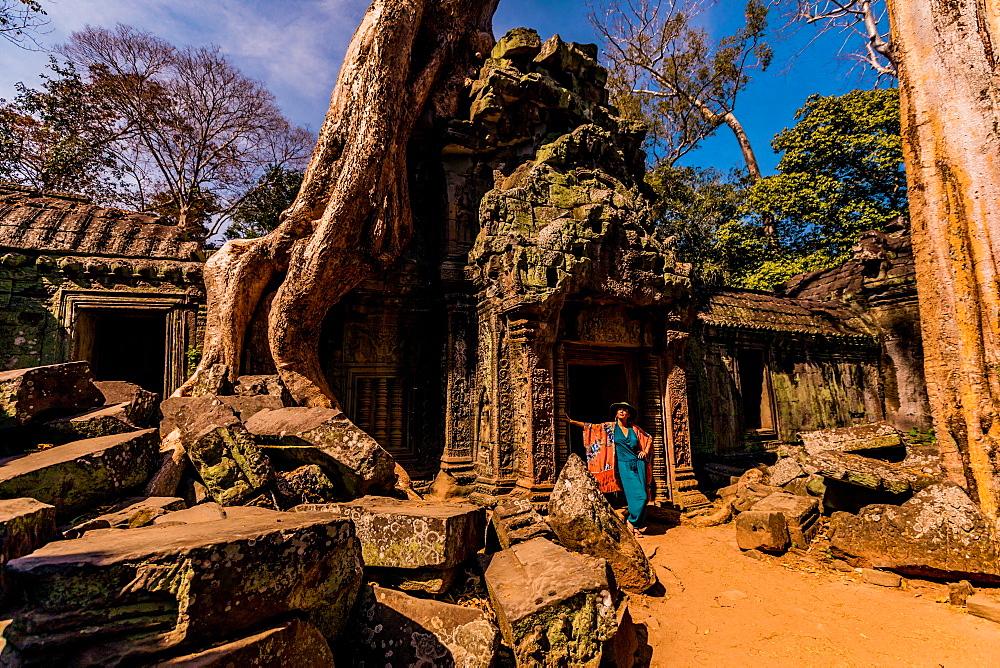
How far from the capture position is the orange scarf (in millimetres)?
6691

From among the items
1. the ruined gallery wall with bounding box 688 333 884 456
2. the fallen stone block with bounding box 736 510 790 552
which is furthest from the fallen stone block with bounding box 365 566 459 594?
the ruined gallery wall with bounding box 688 333 884 456

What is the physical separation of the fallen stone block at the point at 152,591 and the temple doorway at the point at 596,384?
5265mm

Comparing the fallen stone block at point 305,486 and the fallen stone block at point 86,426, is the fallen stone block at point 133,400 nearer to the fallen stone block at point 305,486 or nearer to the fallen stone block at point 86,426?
the fallen stone block at point 86,426

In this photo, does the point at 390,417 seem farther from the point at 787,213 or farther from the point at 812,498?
the point at 787,213

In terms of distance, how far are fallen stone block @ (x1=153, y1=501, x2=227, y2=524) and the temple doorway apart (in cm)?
479

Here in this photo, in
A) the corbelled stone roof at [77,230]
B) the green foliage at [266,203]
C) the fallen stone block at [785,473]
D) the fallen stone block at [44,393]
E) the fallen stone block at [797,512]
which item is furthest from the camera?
the green foliage at [266,203]

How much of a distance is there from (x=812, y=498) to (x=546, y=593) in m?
5.46

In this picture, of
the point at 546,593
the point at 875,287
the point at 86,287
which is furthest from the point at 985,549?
the point at 86,287

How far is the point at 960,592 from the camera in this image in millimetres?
4133

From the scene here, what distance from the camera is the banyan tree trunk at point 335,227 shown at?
6.49 metres

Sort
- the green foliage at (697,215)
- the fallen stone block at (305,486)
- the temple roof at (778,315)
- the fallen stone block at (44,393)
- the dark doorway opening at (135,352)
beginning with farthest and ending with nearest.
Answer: the green foliage at (697,215), the temple roof at (778,315), the dark doorway opening at (135,352), the fallen stone block at (305,486), the fallen stone block at (44,393)

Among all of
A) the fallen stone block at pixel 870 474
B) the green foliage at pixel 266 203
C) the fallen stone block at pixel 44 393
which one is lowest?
the fallen stone block at pixel 870 474

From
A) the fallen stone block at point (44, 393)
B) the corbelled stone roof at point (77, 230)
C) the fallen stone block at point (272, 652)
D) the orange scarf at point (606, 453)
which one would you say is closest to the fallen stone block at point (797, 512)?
the orange scarf at point (606, 453)

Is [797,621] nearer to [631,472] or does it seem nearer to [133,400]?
[631,472]
